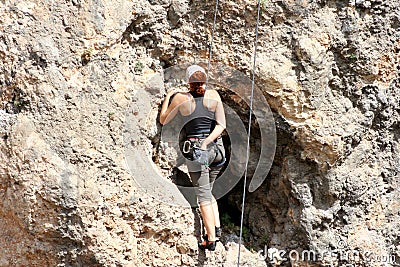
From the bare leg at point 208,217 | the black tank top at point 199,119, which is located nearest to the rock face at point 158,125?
the bare leg at point 208,217

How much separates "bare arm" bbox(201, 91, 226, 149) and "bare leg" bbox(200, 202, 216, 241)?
0.51m

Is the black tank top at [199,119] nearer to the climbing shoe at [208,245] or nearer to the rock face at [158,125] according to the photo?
the rock face at [158,125]

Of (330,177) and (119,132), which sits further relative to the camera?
(330,177)

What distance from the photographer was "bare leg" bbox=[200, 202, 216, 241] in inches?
205

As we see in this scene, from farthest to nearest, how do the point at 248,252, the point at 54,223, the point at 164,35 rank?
the point at 248,252 → the point at 164,35 → the point at 54,223

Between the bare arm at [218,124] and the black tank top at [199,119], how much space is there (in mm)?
52

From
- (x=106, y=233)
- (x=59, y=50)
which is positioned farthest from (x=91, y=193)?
(x=59, y=50)

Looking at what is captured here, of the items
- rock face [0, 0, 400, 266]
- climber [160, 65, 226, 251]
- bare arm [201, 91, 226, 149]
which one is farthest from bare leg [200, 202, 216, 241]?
bare arm [201, 91, 226, 149]

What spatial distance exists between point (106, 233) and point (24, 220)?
2.14ft

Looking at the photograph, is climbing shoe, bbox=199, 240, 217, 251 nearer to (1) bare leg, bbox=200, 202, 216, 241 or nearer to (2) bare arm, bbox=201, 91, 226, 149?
(1) bare leg, bbox=200, 202, 216, 241

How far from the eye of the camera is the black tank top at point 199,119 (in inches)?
206

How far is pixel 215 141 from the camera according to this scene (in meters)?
5.36

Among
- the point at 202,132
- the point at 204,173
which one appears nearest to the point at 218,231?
the point at 204,173

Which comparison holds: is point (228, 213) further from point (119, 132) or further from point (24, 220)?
point (24, 220)
